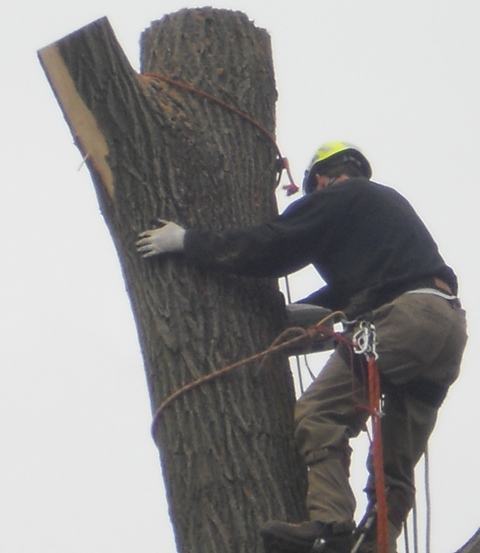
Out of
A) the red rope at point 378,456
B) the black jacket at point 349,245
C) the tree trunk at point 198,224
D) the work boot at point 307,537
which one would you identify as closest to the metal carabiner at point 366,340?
the red rope at point 378,456

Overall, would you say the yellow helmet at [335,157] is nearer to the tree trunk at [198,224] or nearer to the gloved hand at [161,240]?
the tree trunk at [198,224]

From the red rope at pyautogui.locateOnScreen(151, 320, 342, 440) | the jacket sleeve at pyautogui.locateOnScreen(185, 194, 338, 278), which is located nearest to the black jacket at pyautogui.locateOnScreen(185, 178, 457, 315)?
the jacket sleeve at pyautogui.locateOnScreen(185, 194, 338, 278)

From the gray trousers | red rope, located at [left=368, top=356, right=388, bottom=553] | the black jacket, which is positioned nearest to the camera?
red rope, located at [left=368, top=356, right=388, bottom=553]

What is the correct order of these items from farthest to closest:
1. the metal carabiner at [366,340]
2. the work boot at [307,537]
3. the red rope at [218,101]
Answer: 1. the red rope at [218,101]
2. the metal carabiner at [366,340]
3. the work boot at [307,537]

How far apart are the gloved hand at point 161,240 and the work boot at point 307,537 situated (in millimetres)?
956

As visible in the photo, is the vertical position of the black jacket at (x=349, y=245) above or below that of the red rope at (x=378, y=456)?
above

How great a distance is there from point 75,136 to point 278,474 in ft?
4.31

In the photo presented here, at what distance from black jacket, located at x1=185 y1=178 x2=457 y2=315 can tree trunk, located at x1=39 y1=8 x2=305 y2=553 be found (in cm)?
12

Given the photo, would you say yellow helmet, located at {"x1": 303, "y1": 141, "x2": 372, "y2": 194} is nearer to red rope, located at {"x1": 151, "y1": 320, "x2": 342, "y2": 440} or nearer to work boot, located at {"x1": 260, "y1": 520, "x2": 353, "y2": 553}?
red rope, located at {"x1": 151, "y1": 320, "x2": 342, "y2": 440}

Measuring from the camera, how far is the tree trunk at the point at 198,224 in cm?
404

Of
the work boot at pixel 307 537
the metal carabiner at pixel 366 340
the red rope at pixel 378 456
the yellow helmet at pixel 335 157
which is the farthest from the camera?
the yellow helmet at pixel 335 157

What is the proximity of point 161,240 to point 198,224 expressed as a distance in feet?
0.65

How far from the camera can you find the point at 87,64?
14.2 feet

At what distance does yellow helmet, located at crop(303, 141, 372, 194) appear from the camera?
4.95 metres
